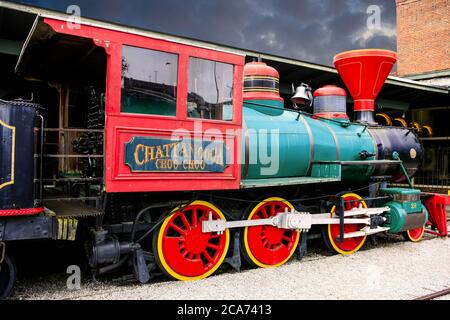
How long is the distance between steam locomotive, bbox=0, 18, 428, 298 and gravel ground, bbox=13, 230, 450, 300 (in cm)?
25

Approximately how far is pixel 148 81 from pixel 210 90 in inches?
30.6

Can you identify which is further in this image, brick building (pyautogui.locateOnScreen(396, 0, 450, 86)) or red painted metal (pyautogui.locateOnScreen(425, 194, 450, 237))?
brick building (pyautogui.locateOnScreen(396, 0, 450, 86))

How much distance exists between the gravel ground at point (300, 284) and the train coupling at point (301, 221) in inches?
22.1

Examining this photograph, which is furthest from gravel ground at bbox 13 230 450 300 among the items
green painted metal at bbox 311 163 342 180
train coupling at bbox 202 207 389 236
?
Result: green painted metal at bbox 311 163 342 180

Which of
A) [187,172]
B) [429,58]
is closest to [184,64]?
[187,172]

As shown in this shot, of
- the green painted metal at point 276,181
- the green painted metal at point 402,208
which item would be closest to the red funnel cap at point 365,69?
the green painted metal at point 402,208

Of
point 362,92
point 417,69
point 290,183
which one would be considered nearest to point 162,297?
point 290,183

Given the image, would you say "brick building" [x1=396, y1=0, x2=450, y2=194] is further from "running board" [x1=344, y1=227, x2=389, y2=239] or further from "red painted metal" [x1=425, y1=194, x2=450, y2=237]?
"running board" [x1=344, y1=227, x2=389, y2=239]

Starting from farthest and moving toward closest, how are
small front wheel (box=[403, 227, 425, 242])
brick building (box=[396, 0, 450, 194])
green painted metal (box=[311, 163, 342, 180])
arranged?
brick building (box=[396, 0, 450, 194]) < small front wheel (box=[403, 227, 425, 242]) < green painted metal (box=[311, 163, 342, 180])

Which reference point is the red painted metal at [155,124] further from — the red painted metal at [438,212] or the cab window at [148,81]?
the red painted metal at [438,212]

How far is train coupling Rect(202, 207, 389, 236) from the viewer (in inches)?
202

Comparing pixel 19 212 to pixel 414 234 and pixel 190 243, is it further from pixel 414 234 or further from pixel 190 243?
pixel 414 234

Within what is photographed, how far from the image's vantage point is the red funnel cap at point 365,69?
7.12 m
